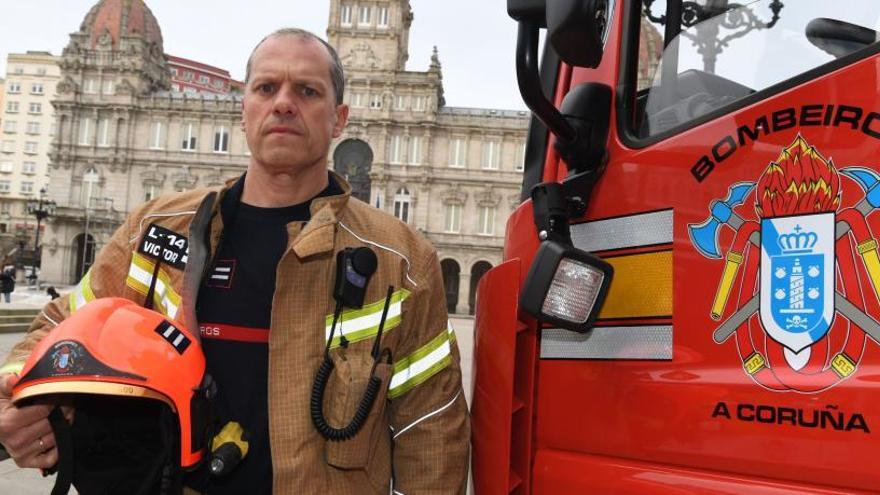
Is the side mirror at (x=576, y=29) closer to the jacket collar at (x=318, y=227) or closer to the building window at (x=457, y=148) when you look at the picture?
the jacket collar at (x=318, y=227)

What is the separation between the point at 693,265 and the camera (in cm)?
154

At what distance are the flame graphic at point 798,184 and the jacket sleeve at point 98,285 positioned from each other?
1.72m

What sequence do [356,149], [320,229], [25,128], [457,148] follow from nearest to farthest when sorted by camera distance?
1. [320,229]
2. [457,148]
3. [356,149]
4. [25,128]

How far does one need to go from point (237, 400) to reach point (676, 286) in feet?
3.89

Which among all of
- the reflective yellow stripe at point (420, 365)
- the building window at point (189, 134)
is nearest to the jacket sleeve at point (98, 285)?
the reflective yellow stripe at point (420, 365)

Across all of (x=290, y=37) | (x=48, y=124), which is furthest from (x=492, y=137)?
(x=48, y=124)

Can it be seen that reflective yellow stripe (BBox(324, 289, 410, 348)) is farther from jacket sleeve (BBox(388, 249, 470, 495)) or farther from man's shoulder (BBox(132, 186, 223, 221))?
man's shoulder (BBox(132, 186, 223, 221))

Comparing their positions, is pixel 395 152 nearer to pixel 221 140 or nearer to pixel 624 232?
pixel 221 140

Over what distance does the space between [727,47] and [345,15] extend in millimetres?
44756

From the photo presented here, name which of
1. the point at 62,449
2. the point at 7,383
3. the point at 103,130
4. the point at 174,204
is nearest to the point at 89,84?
the point at 103,130

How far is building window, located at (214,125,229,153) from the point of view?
45562 millimetres

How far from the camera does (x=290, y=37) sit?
6.67ft

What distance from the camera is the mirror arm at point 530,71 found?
1.68 m

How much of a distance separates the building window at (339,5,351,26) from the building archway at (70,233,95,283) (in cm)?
2090
